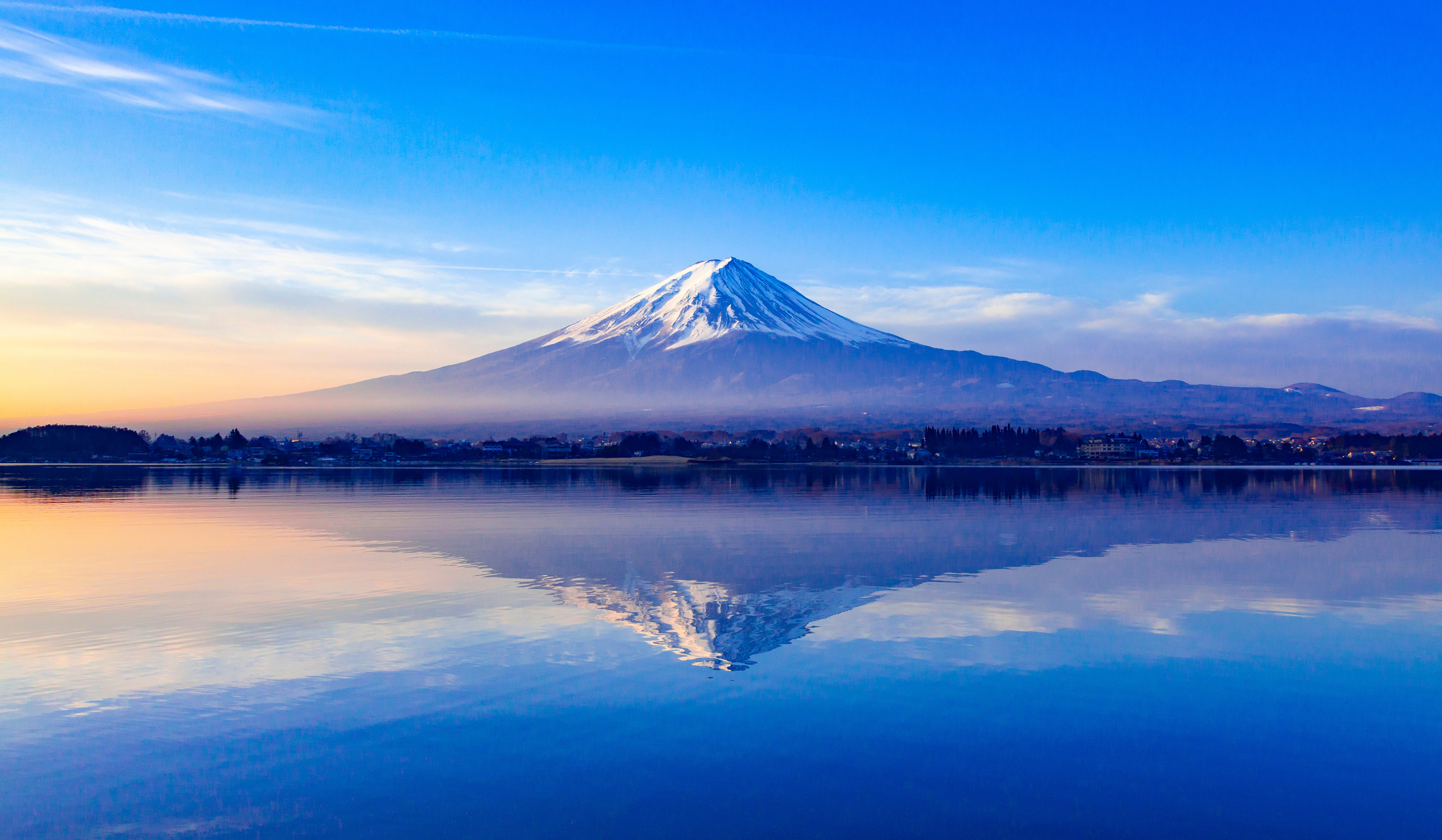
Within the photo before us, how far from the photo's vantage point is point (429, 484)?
218 feet

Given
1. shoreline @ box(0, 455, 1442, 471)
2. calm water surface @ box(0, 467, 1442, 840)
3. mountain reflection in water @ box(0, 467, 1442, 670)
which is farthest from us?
shoreline @ box(0, 455, 1442, 471)

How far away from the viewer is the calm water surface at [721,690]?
25.4ft

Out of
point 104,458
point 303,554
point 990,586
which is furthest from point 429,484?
point 104,458

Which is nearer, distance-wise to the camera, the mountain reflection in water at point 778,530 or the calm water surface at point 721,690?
the calm water surface at point 721,690

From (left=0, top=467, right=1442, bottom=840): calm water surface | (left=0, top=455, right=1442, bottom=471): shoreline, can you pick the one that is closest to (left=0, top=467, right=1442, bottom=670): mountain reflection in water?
(left=0, top=467, right=1442, bottom=840): calm water surface

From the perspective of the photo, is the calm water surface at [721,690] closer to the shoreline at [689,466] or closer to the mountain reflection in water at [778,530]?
Answer: the mountain reflection in water at [778,530]

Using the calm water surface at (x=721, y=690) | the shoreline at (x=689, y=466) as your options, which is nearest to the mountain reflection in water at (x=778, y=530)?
the calm water surface at (x=721, y=690)

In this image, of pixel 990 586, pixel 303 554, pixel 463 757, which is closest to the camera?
pixel 463 757

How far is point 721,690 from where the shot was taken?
36.0 feet

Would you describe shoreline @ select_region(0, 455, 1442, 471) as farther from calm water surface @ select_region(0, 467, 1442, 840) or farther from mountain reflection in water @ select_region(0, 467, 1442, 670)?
calm water surface @ select_region(0, 467, 1442, 840)

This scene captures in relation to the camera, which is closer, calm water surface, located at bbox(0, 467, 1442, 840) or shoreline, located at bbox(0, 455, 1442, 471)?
calm water surface, located at bbox(0, 467, 1442, 840)

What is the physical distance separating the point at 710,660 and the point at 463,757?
→ 165 inches

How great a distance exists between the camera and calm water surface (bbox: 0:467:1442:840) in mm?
7738

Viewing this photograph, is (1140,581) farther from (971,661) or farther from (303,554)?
(303,554)
